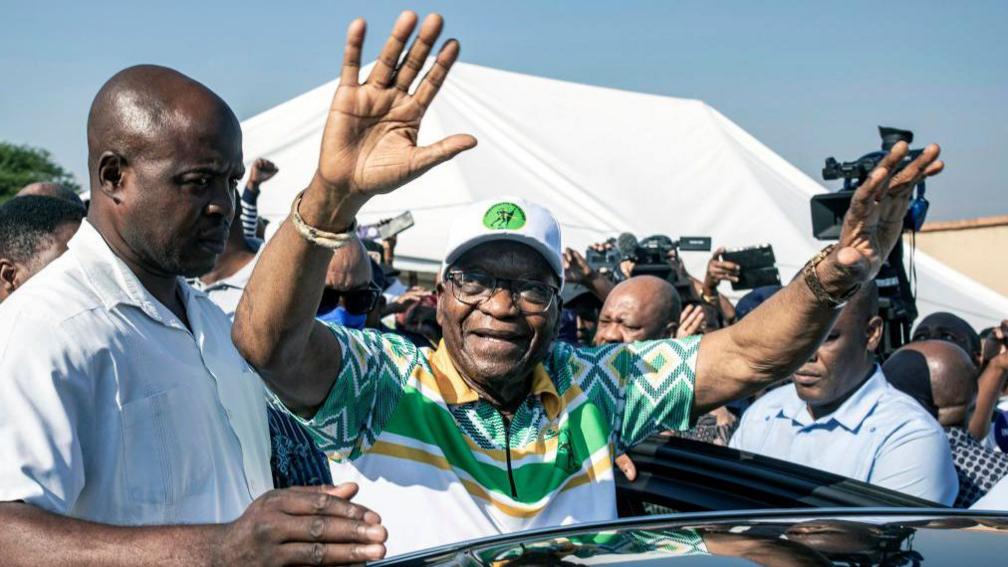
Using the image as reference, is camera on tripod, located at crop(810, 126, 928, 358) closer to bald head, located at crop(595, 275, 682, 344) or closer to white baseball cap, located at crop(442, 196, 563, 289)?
bald head, located at crop(595, 275, 682, 344)

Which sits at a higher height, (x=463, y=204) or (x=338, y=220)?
(x=463, y=204)

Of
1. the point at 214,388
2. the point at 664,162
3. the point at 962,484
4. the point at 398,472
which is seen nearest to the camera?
the point at 214,388

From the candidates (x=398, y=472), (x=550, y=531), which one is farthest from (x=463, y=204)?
(x=550, y=531)

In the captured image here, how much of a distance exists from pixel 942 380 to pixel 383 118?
3.25m

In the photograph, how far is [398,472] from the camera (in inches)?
104

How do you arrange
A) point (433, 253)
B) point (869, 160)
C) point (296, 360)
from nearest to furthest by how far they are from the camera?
point (296, 360), point (869, 160), point (433, 253)

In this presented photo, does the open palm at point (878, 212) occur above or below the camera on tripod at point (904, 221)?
below

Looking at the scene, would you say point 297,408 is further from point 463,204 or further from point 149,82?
point 463,204

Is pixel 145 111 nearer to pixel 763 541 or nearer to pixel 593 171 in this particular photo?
pixel 763 541

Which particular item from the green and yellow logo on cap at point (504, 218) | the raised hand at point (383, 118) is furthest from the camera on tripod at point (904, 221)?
the raised hand at point (383, 118)

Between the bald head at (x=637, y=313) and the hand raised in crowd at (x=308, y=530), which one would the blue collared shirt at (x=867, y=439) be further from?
Result: the hand raised in crowd at (x=308, y=530)

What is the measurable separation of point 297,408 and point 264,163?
14.9 ft

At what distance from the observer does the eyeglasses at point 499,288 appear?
2797mm

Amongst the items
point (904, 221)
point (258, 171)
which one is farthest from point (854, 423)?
point (258, 171)
